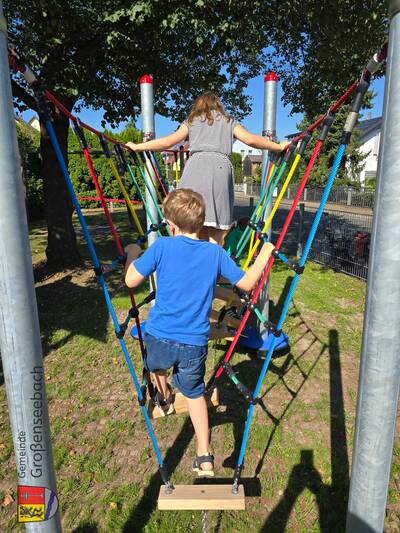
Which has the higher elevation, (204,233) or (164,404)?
(204,233)

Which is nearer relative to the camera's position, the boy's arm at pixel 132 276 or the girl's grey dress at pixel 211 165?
the boy's arm at pixel 132 276

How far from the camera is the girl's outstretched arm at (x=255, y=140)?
2.63 m

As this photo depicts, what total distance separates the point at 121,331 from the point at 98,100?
6.58 m

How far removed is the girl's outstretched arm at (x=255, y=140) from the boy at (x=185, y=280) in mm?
920

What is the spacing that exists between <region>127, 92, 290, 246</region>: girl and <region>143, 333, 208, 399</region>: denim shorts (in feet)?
3.50

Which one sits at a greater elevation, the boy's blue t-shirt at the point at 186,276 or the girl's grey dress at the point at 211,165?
the girl's grey dress at the point at 211,165

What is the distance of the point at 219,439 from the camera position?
2.89 metres

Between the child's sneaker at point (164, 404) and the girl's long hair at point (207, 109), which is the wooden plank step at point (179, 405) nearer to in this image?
the child's sneaker at point (164, 404)

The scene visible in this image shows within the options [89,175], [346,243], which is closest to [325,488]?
[346,243]

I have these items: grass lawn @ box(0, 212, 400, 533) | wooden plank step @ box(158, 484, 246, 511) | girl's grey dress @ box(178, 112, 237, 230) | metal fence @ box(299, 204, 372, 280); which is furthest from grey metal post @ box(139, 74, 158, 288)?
metal fence @ box(299, 204, 372, 280)

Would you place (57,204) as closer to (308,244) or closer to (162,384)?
(162,384)

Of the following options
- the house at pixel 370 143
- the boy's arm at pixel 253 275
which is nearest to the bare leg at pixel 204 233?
the boy's arm at pixel 253 275

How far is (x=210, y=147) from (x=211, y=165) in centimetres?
13

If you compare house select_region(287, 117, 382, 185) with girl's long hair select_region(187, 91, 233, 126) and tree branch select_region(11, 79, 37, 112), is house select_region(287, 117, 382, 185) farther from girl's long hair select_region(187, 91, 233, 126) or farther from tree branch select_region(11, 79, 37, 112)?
girl's long hair select_region(187, 91, 233, 126)
